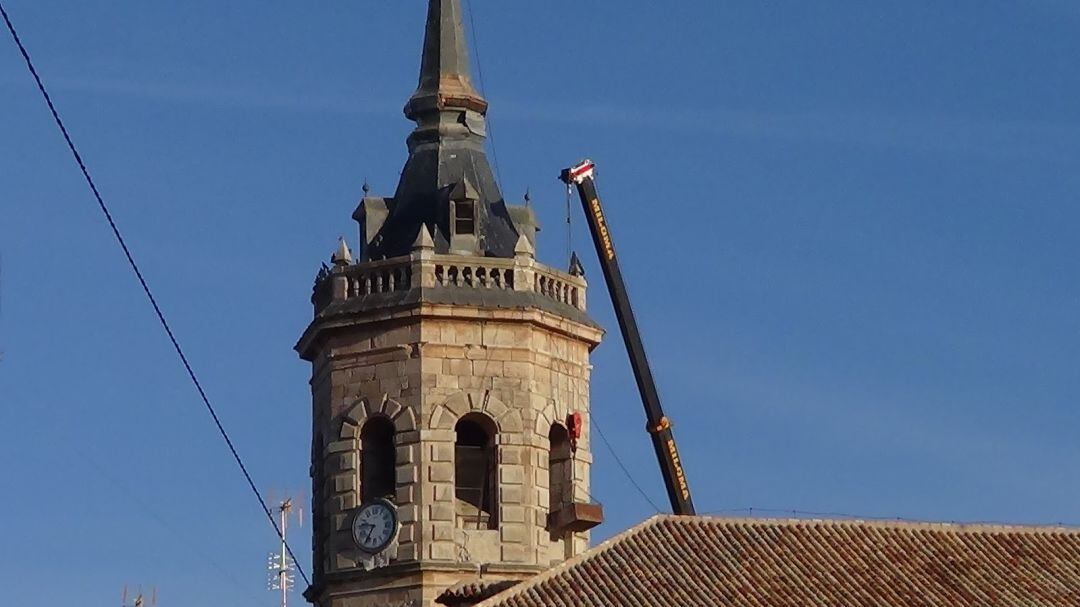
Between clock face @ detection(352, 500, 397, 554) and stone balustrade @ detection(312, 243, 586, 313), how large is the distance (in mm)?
3392

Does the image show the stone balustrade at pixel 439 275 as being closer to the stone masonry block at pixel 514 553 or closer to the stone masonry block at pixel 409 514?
the stone masonry block at pixel 409 514

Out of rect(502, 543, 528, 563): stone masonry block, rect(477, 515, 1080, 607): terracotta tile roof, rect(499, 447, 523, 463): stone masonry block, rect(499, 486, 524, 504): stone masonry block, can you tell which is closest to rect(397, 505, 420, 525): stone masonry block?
rect(499, 486, 524, 504): stone masonry block

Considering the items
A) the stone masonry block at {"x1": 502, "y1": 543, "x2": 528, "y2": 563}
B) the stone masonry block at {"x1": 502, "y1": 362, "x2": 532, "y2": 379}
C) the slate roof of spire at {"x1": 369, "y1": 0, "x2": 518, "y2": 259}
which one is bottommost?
the stone masonry block at {"x1": 502, "y1": 543, "x2": 528, "y2": 563}

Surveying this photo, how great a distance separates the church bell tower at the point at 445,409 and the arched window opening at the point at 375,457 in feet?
0.07

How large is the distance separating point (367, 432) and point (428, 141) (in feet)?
16.5

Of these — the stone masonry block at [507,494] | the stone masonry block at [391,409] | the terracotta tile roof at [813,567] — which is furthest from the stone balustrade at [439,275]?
the terracotta tile roof at [813,567]

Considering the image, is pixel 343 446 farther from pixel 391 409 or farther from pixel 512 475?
pixel 512 475

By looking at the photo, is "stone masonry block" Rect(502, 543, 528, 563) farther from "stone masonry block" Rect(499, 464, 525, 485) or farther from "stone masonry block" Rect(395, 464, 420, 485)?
"stone masonry block" Rect(395, 464, 420, 485)

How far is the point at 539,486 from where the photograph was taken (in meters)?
71.1

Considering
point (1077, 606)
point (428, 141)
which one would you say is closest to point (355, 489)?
point (428, 141)

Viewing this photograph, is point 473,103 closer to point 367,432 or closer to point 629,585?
point 367,432

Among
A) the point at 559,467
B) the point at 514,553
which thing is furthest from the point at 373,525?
the point at 559,467

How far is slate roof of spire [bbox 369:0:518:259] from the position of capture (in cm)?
7262

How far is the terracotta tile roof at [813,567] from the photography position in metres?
64.6
